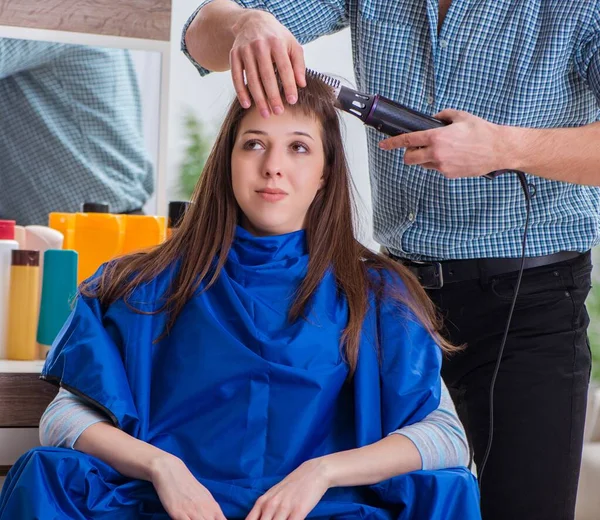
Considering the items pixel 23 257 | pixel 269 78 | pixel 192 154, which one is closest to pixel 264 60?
pixel 269 78

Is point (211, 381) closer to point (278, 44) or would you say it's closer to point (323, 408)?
point (323, 408)

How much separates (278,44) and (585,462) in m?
3.07

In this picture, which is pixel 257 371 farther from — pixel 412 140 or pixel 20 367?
pixel 20 367

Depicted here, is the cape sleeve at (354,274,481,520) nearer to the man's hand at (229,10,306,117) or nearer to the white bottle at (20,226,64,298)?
the man's hand at (229,10,306,117)

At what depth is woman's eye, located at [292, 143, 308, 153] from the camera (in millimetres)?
1827

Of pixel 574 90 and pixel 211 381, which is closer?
pixel 211 381

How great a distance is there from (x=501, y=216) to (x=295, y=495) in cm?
80

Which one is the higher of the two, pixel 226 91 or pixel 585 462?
pixel 226 91

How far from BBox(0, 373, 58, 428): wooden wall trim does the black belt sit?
1006 millimetres

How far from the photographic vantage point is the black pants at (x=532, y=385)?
1.80m

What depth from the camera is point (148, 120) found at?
9.23ft

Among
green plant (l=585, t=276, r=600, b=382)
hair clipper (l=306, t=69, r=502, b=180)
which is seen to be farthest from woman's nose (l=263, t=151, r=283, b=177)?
green plant (l=585, t=276, r=600, b=382)

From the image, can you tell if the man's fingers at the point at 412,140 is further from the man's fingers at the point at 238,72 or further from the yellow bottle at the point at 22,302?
the yellow bottle at the point at 22,302

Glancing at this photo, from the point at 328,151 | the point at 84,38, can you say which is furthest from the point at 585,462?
the point at 84,38
